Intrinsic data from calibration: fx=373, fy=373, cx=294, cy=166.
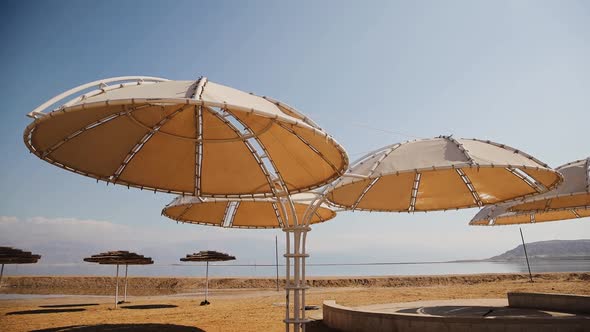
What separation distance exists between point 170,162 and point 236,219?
8439 mm

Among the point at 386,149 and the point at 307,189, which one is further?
the point at 386,149

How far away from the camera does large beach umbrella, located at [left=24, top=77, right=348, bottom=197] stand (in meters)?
7.23

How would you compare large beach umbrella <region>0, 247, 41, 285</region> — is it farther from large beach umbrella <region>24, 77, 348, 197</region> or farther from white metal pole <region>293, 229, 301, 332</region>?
white metal pole <region>293, 229, 301, 332</region>

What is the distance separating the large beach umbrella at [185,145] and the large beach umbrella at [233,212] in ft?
19.7

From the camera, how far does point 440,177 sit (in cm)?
1351

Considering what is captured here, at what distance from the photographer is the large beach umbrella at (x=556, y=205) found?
46.4ft

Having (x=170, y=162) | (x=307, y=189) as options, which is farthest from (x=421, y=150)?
(x=170, y=162)

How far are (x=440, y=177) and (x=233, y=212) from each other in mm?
9669

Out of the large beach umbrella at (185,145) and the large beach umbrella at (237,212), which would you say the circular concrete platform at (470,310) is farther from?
the large beach umbrella at (185,145)

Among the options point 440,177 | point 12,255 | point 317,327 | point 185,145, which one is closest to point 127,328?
point 317,327

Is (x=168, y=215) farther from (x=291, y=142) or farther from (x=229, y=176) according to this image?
(x=291, y=142)

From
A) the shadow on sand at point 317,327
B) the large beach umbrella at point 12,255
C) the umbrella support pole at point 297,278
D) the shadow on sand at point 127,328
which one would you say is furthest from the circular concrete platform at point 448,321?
the large beach umbrella at point 12,255

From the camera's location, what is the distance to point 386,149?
10.8m

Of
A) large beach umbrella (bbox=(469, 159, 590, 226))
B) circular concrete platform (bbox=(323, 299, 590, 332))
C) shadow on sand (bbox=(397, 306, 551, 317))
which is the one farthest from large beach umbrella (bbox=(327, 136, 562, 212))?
shadow on sand (bbox=(397, 306, 551, 317))
